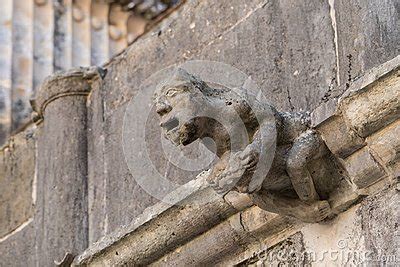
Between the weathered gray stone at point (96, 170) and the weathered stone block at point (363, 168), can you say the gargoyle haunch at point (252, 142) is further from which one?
the weathered gray stone at point (96, 170)

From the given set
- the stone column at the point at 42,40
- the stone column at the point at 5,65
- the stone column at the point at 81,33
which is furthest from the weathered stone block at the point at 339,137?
the stone column at the point at 81,33

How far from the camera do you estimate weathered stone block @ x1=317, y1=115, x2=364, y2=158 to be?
455cm

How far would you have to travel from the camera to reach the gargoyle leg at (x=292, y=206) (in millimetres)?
4656

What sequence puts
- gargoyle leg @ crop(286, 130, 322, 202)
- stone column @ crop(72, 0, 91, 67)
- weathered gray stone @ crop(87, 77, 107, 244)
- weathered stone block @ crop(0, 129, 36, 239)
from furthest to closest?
stone column @ crop(72, 0, 91, 67), weathered stone block @ crop(0, 129, 36, 239), weathered gray stone @ crop(87, 77, 107, 244), gargoyle leg @ crop(286, 130, 322, 202)

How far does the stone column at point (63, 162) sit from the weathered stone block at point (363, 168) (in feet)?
5.78

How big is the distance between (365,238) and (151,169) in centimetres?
146

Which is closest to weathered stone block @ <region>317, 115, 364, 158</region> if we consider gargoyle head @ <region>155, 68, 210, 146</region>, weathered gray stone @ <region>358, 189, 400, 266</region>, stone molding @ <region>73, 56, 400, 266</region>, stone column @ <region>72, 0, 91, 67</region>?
stone molding @ <region>73, 56, 400, 266</region>

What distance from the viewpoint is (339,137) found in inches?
181

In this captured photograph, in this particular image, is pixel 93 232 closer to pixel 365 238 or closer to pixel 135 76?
pixel 135 76

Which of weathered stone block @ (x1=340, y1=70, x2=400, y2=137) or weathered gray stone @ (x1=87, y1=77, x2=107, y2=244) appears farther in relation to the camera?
weathered gray stone @ (x1=87, y1=77, x2=107, y2=244)

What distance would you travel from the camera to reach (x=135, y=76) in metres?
6.21

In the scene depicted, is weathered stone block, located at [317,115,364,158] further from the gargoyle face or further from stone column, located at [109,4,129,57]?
stone column, located at [109,4,129,57]

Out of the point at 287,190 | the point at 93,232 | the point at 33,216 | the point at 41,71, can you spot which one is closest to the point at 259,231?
the point at 287,190

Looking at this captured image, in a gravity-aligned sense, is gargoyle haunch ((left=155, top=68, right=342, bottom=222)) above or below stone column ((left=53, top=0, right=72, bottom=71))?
below
